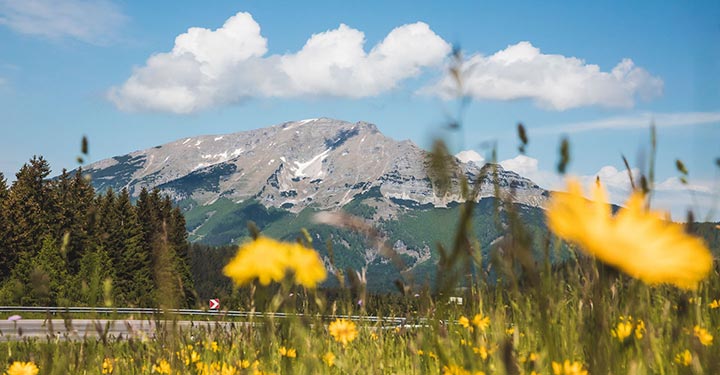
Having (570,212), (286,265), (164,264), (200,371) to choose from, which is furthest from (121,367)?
(570,212)

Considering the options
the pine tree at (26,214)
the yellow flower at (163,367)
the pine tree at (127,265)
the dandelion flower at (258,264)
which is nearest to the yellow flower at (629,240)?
the dandelion flower at (258,264)

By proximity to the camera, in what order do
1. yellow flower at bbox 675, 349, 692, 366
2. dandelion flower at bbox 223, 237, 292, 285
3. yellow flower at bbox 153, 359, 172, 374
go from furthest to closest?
yellow flower at bbox 153, 359, 172, 374 → yellow flower at bbox 675, 349, 692, 366 → dandelion flower at bbox 223, 237, 292, 285

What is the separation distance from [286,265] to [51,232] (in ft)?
160

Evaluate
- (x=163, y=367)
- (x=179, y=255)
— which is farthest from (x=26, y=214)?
(x=163, y=367)

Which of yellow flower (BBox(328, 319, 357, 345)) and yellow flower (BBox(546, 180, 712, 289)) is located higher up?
yellow flower (BBox(546, 180, 712, 289))

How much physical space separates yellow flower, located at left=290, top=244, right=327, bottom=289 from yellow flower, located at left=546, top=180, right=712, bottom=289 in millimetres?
788

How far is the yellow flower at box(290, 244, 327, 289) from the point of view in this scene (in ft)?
4.68

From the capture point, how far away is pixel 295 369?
277 centimetres

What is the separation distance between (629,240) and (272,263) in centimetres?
84

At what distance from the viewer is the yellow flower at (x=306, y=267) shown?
1428 mm

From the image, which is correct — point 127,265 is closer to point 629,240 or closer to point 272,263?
point 272,263

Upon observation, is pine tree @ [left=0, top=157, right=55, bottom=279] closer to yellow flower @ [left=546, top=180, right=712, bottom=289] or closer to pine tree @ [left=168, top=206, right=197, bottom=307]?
pine tree @ [left=168, top=206, right=197, bottom=307]

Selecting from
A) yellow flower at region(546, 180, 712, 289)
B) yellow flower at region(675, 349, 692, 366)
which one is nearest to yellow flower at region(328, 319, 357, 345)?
yellow flower at region(675, 349, 692, 366)

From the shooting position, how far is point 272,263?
1.37 meters
